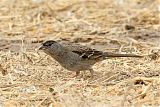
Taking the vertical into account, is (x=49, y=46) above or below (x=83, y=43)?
above

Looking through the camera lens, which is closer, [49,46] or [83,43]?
[49,46]

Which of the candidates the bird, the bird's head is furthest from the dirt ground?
the bird's head

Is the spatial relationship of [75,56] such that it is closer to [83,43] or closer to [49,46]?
[49,46]

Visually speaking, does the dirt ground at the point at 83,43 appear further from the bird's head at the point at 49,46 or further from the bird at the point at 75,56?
the bird's head at the point at 49,46

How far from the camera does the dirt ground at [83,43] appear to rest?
23.8ft

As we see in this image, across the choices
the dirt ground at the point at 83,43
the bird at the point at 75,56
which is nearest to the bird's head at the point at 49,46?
the bird at the point at 75,56

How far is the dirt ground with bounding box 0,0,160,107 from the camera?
724 cm

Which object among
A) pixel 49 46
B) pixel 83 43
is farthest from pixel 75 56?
pixel 83 43

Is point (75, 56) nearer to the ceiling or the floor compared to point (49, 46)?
nearer to the floor

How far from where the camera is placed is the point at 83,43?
10.9m

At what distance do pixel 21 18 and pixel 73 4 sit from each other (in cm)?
144

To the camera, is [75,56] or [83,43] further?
[83,43]

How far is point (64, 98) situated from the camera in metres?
6.78

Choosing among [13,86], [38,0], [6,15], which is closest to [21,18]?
[6,15]
